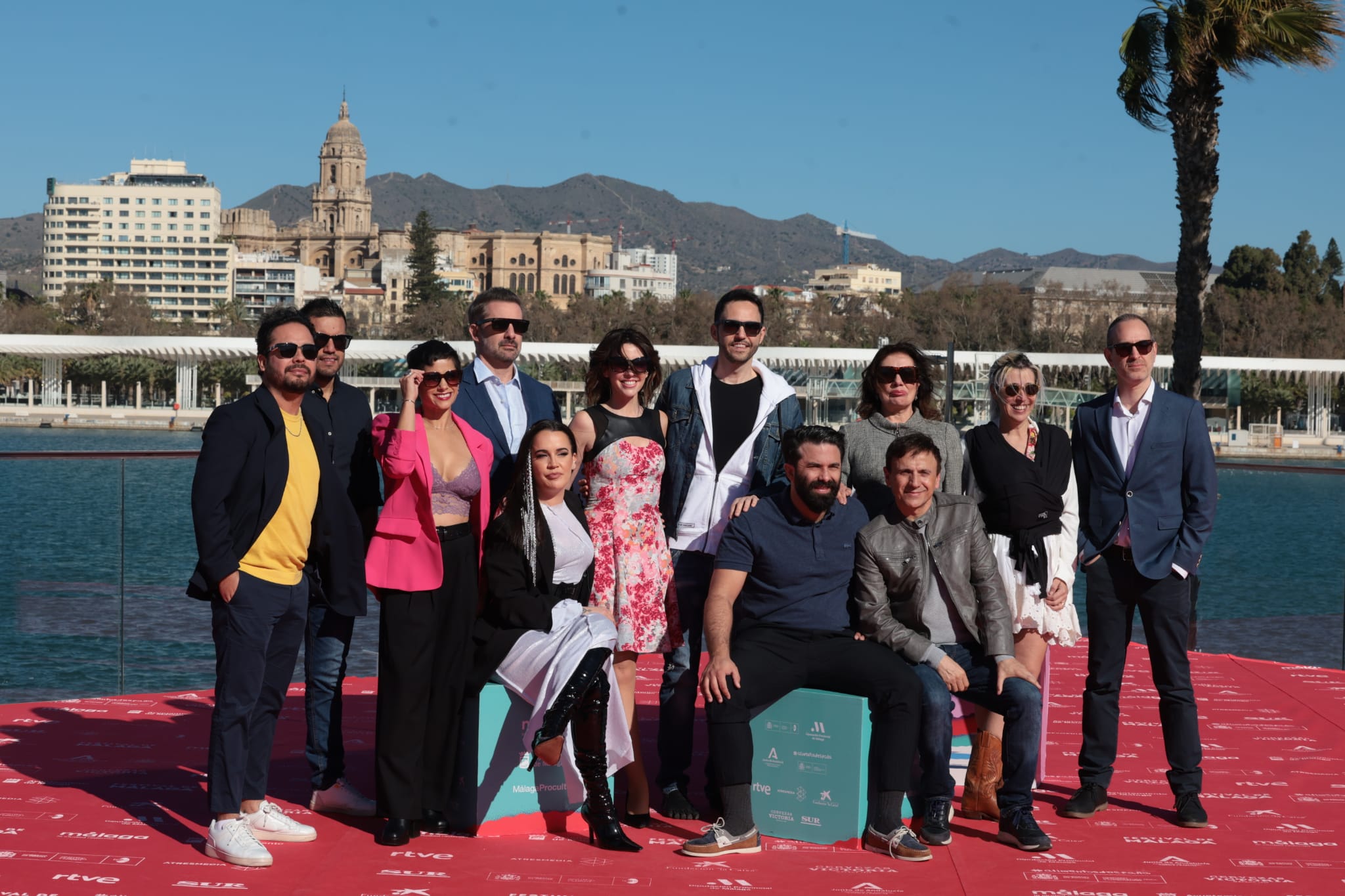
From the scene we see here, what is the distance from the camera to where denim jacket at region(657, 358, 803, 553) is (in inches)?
157

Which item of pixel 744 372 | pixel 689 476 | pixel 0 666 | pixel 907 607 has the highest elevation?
pixel 744 372

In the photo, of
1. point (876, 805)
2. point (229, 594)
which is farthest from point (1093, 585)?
point (229, 594)

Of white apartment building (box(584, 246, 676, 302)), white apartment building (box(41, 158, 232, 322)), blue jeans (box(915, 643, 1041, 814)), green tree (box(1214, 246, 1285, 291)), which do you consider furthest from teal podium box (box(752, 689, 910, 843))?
white apartment building (box(41, 158, 232, 322))

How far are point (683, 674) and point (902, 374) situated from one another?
1.08m

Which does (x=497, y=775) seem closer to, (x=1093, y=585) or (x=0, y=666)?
(x=1093, y=585)

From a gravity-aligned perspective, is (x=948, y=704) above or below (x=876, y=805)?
above

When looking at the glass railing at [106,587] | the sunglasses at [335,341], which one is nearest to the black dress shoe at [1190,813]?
the sunglasses at [335,341]

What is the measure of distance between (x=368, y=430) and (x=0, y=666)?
2.77 m

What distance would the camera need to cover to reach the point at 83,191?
149875 millimetres

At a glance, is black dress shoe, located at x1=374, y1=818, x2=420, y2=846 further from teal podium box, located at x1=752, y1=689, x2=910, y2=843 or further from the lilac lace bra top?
teal podium box, located at x1=752, y1=689, x2=910, y2=843

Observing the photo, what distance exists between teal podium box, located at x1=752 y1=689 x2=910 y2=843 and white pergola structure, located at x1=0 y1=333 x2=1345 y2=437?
44.3 meters

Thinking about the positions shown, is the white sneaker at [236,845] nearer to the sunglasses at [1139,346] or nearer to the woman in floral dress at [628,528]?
the woman in floral dress at [628,528]

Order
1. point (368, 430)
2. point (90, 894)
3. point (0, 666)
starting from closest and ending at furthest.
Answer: point (90, 894), point (368, 430), point (0, 666)

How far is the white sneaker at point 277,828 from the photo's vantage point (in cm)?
358
